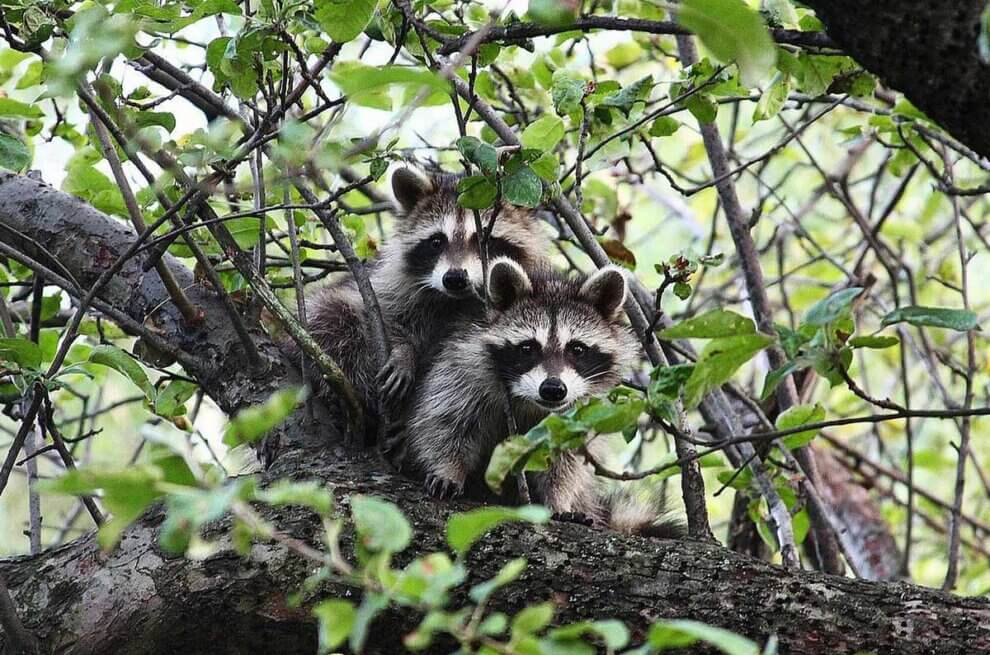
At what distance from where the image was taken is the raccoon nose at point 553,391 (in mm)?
2977

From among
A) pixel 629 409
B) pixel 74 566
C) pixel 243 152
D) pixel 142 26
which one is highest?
pixel 142 26

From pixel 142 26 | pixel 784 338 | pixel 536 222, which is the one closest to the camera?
pixel 784 338

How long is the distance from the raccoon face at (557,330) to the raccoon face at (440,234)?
227mm

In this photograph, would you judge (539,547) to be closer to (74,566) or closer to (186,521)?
(74,566)

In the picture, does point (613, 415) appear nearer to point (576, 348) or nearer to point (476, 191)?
point (476, 191)

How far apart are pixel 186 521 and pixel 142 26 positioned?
4.20 feet

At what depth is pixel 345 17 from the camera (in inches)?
83.8

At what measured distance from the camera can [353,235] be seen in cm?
345

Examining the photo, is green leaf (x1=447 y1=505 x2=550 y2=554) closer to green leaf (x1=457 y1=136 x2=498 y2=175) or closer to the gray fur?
green leaf (x1=457 y1=136 x2=498 y2=175)

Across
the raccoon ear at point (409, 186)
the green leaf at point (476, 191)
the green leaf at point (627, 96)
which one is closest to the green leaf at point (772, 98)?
the green leaf at point (627, 96)

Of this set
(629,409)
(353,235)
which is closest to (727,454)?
(353,235)

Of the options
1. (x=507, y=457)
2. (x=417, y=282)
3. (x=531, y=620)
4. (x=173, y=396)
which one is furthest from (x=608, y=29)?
(x=417, y=282)

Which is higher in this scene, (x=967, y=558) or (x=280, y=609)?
(x=967, y=558)

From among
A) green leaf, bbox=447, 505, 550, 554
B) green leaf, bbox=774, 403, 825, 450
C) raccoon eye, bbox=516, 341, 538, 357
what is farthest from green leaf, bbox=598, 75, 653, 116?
green leaf, bbox=447, 505, 550, 554
